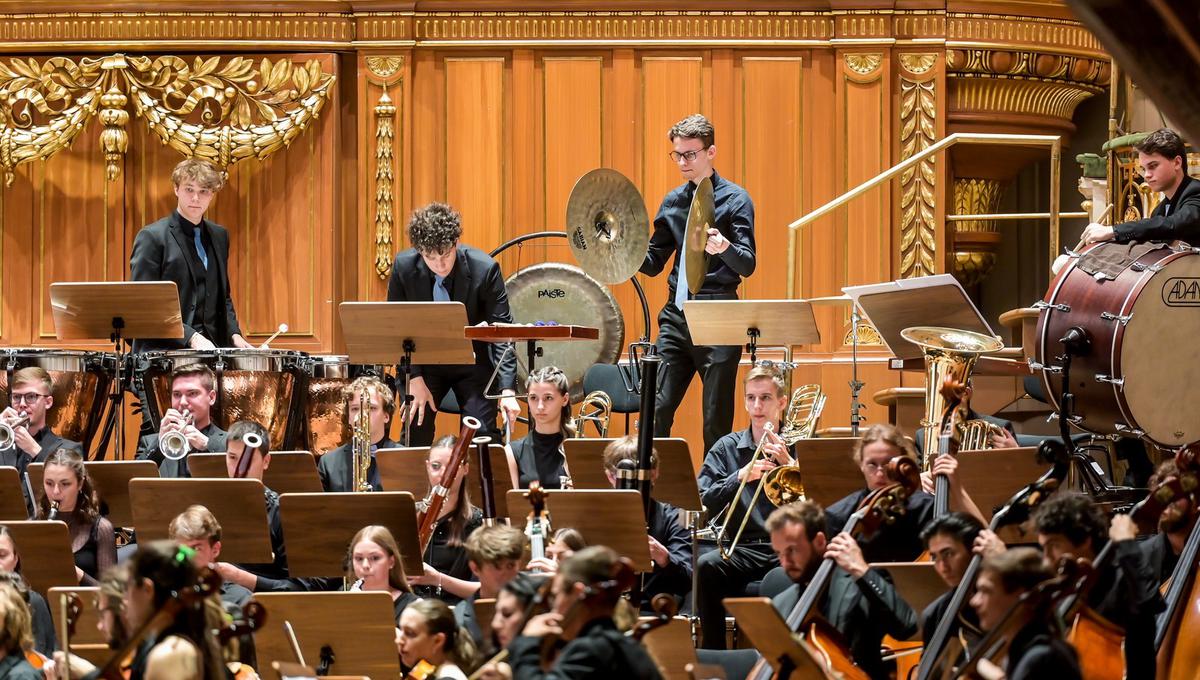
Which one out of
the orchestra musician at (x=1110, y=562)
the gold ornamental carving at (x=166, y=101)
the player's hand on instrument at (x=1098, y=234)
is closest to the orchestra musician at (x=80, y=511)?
the orchestra musician at (x=1110, y=562)

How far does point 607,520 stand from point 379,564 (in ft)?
2.31

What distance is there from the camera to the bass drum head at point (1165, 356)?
19.9 ft

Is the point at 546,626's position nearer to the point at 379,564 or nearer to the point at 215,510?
the point at 379,564

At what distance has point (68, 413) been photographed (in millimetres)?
6980

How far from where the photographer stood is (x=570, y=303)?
29.5 feet

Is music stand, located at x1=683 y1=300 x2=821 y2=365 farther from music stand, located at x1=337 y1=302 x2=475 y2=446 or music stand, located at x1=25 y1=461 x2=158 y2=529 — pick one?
music stand, located at x1=25 y1=461 x2=158 y2=529

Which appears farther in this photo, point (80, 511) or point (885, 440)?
point (80, 511)

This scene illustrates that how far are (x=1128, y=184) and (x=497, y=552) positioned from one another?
178 inches

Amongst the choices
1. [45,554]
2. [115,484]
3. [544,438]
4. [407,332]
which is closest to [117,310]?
[115,484]

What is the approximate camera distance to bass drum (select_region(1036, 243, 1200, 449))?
6074mm

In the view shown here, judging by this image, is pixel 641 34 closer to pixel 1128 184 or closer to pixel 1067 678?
pixel 1128 184

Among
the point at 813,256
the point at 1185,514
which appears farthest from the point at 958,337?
the point at 813,256

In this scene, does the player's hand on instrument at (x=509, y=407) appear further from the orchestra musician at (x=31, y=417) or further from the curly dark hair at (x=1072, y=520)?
the curly dark hair at (x=1072, y=520)

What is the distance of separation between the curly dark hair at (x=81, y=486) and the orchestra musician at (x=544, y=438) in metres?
1.49
